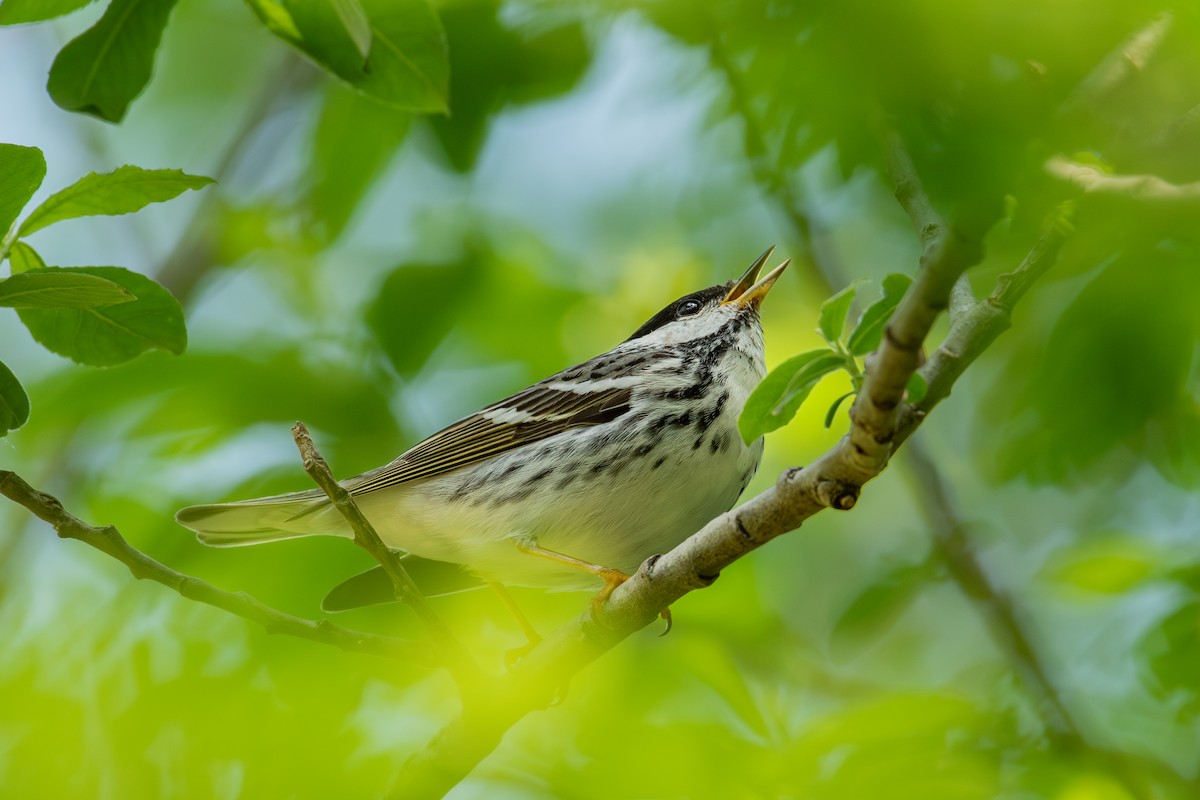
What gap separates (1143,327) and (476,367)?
2.57m

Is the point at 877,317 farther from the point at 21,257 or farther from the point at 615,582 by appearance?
the point at 615,582

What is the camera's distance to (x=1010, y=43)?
733 millimetres

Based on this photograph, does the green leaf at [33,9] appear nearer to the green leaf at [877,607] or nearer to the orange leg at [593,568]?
the green leaf at [877,607]

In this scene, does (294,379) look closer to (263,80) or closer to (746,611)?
(746,611)

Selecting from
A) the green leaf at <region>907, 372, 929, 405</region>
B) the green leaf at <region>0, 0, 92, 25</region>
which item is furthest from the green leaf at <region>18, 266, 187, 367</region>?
the green leaf at <region>907, 372, 929, 405</region>

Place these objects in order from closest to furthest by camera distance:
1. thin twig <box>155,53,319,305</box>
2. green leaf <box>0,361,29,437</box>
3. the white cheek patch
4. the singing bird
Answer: green leaf <box>0,361,29,437</box>, the singing bird, the white cheek patch, thin twig <box>155,53,319,305</box>

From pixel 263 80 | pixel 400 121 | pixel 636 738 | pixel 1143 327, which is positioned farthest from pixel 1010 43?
pixel 263 80

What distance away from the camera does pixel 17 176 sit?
161 cm

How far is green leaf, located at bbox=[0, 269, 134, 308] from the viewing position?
162 centimetres

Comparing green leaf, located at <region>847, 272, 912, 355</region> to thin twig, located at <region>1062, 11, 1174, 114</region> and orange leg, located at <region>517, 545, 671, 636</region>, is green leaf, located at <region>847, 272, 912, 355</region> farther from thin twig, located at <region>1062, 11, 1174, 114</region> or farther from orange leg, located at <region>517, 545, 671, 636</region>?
orange leg, located at <region>517, 545, 671, 636</region>

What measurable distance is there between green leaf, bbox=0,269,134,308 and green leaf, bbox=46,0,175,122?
0.23 m

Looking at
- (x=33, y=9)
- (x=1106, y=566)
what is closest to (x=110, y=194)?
(x=33, y=9)

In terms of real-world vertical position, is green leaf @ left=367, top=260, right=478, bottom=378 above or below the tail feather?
below

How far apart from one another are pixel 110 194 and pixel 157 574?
896mm
